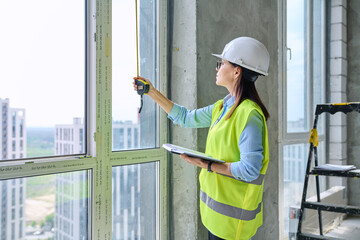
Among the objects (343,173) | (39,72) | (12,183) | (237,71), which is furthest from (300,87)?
(12,183)

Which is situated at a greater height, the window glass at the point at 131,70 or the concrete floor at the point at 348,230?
the window glass at the point at 131,70

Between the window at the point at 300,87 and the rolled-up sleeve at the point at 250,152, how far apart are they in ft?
6.46

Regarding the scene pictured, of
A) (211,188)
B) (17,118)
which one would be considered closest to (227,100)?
(211,188)

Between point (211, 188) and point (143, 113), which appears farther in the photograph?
point (143, 113)

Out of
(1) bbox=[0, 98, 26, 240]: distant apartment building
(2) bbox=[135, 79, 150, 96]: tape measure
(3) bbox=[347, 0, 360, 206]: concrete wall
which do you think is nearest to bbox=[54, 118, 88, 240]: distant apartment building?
(1) bbox=[0, 98, 26, 240]: distant apartment building

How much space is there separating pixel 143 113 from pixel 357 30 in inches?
139

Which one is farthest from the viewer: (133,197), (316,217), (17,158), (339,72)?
(339,72)

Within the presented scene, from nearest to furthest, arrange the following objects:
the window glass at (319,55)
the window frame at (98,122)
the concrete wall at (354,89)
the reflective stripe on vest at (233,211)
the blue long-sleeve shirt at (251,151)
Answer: the blue long-sleeve shirt at (251,151), the reflective stripe on vest at (233,211), the window frame at (98,122), the window glass at (319,55), the concrete wall at (354,89)

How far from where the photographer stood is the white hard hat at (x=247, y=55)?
56.7 inches

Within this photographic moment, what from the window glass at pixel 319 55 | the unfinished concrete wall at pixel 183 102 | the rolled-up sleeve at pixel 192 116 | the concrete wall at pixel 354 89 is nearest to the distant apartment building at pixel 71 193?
the rolled-up sleeve at pixel 192 116

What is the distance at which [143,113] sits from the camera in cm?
196

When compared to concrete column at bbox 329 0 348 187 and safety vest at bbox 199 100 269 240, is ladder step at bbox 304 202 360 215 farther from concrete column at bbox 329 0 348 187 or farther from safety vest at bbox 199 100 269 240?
concrete column at bbox 329 0 348 187

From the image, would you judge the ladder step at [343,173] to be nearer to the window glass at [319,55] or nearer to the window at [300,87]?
the window at [300,87]

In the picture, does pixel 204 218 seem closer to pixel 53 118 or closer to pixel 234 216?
pixel 234 216
